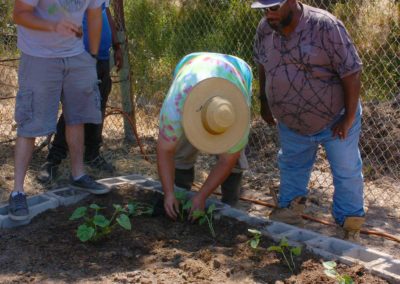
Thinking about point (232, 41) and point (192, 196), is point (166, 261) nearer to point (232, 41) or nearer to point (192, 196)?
point (192, 196)

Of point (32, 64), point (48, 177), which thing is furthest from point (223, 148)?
point (48, 177)

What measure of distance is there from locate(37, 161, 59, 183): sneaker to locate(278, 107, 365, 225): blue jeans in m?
1.87

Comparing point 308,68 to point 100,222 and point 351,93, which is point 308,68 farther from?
point 100,222

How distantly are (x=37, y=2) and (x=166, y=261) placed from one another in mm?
1765

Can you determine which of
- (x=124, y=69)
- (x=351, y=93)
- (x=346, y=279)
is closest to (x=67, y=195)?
(x=124, y=69)

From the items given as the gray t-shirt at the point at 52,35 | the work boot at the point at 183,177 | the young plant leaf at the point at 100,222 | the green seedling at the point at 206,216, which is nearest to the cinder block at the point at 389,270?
the green seedling at the point at 206,216

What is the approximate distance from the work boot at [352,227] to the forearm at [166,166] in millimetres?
1121

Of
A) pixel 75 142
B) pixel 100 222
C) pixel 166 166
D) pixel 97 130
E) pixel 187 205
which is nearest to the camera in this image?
pixel 100 222

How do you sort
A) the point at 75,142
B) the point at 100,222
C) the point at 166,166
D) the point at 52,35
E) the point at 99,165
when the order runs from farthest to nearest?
the point at 99,165 → the point at 75,142 → the point at 52,35 → the point at 166,166 → the point at 100,222

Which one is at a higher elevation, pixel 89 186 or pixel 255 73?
pixel 255 73

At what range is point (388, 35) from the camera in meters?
6.51

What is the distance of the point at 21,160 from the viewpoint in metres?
4.23

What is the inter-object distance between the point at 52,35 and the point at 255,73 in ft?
10.3

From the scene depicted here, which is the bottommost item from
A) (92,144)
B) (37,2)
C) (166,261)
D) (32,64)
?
(166,261)
